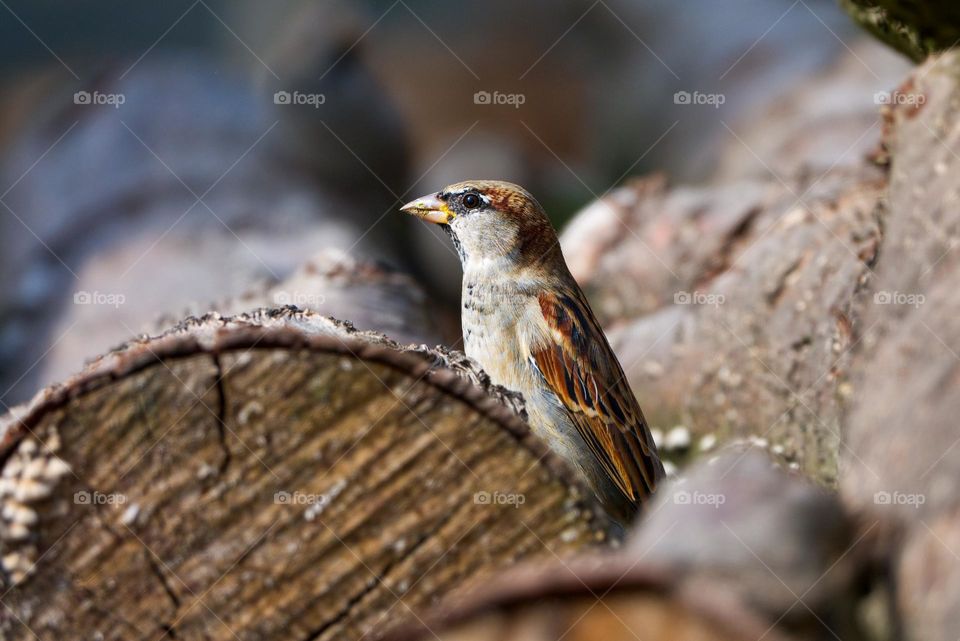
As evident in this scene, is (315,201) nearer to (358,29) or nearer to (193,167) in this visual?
(193,167)

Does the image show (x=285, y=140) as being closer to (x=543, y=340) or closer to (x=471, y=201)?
(x=471, y=201)

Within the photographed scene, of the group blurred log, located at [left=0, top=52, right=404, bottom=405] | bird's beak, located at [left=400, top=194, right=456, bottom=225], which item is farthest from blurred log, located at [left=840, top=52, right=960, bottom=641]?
blurred log, located at [left=0, top=52, right=404, bottom=405]

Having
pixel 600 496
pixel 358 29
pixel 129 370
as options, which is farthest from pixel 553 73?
pixel 129 370

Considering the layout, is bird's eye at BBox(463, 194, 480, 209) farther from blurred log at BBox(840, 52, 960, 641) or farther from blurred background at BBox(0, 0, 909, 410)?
blurred log at BBox(840, 52, 960, 641)

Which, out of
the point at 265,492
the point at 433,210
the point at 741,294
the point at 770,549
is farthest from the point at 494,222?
the point at 770,549

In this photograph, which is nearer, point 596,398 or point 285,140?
point 596,398

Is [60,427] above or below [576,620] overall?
above
